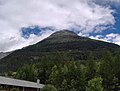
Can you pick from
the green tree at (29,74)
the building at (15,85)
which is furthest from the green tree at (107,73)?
the green tree at (29,74)

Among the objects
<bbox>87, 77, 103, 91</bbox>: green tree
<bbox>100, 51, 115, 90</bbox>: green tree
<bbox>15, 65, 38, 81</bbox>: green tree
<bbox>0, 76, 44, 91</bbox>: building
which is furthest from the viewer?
<bbox>15, 65, 38, 81</bbox>: green tree

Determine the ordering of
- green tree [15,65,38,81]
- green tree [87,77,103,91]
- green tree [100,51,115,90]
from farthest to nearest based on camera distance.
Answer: green tree [15,65,38,81], green tree [100,51,115,90], green tree [87,77,103,91]

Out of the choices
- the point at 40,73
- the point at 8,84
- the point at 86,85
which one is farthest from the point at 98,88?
the point at 40,73

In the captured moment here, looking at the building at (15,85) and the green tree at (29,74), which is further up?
the green tree at (29,74)

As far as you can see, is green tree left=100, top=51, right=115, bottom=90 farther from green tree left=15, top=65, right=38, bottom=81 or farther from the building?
green tree left=15, top=65, right=38, bottom=81

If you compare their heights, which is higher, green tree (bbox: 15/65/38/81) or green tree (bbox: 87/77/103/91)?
green tree (bbox: 15/65/38/81)

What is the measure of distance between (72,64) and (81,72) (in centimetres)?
384

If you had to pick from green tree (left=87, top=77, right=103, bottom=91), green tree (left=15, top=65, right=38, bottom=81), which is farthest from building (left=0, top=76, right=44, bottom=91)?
green tree (left=15, top=65, right=38, bottom=81)

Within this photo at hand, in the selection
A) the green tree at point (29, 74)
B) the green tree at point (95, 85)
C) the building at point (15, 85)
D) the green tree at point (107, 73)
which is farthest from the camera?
the green tree at point (29, 74)

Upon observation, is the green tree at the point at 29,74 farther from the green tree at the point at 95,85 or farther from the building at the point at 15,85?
the green tree at the point at 95,85

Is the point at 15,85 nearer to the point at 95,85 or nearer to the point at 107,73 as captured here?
the point at 95,85

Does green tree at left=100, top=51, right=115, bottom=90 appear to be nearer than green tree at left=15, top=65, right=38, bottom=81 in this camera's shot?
Yes

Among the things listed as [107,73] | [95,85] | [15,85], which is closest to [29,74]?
[107,73]

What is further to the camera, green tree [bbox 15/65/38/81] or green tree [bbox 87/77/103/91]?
green tree [bbox 15/65/38/81]
